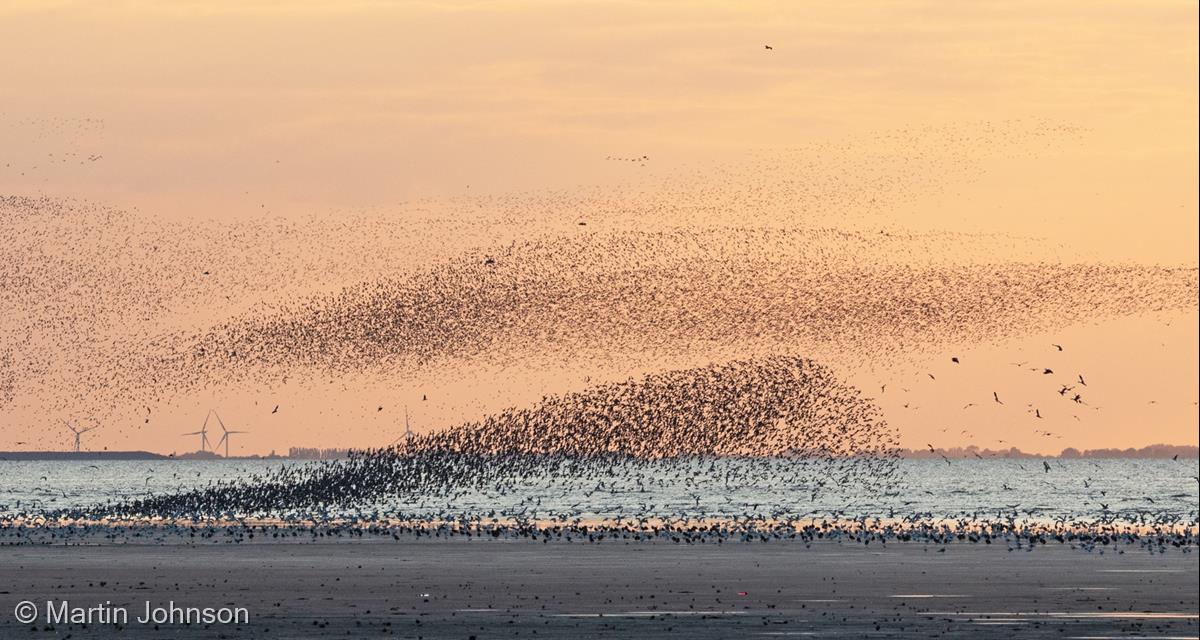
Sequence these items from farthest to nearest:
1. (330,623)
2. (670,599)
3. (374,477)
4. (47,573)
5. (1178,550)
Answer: (374,477) < (1178,550) < (47,573) < (670,599) < (330,623)

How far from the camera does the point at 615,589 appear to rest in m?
41.2

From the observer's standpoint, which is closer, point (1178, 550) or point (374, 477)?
point (1178, 550)

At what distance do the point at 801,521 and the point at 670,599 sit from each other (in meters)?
36.6

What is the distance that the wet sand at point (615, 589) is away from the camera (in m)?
33.8

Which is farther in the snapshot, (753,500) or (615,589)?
(753,500)

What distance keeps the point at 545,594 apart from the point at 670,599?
294 centimetres

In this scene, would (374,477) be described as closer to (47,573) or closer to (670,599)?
(47,573)

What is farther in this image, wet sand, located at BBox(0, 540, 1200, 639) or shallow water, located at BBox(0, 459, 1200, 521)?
shallow water, located at BBox(0, 459, 1200, 521)

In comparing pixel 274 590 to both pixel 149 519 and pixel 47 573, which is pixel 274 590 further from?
pixel 149 519

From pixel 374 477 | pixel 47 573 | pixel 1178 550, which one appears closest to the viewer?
pixel 47 573

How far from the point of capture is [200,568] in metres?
47.4

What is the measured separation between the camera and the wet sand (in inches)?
1330

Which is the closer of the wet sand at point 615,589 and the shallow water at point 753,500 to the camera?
the wet sand at point 615,589

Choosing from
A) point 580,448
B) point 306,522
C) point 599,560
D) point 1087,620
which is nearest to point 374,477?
point 580,448
